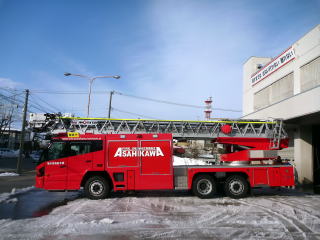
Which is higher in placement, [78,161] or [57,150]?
[57,150]

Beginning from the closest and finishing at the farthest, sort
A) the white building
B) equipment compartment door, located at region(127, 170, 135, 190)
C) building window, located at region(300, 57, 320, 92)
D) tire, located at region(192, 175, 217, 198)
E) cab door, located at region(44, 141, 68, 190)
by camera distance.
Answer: cab door, located at region(44, 141, 68, 190), equipment compartment door, located at region(127, 170, 135, 190), tire, located at region(192, 175, 217, 198), the white building, building window, located at region(300, 57, 320, 92)

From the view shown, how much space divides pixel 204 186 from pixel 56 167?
6247 mm

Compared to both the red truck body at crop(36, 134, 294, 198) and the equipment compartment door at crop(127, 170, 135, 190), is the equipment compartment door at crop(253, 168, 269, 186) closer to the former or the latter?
the red truck body at crop(36, 134, 294, 198)

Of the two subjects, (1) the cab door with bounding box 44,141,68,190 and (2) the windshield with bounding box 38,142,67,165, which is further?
(2) the windshield with bounding box 38,142,67,165

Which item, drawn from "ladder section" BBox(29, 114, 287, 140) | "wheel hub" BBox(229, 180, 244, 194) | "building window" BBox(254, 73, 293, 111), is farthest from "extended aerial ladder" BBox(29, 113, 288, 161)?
"building window" BBox(254, 73, 293, 111)

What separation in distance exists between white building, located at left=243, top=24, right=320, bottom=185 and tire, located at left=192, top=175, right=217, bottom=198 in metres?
6.19

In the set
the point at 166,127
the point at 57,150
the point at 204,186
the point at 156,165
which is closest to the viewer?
the point at 57,150

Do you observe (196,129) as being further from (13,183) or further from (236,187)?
(13,183)

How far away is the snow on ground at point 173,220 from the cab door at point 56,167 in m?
1.07

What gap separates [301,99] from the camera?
1321 cm

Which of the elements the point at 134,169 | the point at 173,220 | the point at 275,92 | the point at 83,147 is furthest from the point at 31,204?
the point at 275,92

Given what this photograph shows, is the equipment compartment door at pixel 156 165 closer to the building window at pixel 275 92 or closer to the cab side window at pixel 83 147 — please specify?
the cab side window at pixel 83 147

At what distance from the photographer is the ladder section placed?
38.9ft

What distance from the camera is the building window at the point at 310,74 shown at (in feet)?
44.6
